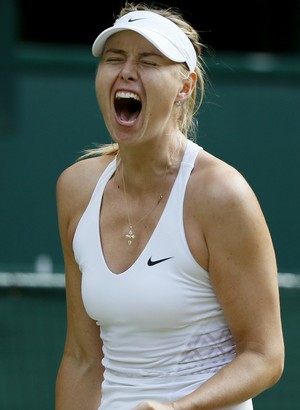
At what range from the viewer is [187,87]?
3094mm

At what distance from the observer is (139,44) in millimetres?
2979

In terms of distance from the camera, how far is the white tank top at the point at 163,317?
2889 mm

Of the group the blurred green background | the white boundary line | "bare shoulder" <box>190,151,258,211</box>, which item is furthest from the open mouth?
the blurred green background

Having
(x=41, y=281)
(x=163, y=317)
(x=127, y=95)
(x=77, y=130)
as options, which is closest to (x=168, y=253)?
(x=163, y=317)

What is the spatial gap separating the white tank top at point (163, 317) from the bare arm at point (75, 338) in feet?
0.70

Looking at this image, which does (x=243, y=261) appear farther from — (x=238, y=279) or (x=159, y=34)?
(x=159, y=34)

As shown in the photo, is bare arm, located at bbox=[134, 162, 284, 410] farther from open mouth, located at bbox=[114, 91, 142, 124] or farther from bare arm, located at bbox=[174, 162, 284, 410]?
open mouth, located at bbox=[114, 91, 142, 124]

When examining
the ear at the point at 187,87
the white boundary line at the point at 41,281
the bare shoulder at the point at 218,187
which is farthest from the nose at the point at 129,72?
the white boundary line at the point at 41,281

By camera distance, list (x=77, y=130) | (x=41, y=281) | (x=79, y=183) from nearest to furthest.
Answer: (x=79, y=183), (x=41, y=281), (x=77, y=130)

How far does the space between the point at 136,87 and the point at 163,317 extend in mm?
568

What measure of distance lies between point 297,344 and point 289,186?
2.79 metres

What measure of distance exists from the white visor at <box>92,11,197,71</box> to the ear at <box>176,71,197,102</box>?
1.0 inches

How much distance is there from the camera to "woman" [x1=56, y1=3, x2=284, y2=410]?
2.86 meters

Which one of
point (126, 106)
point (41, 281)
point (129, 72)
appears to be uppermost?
point (129, 72)
